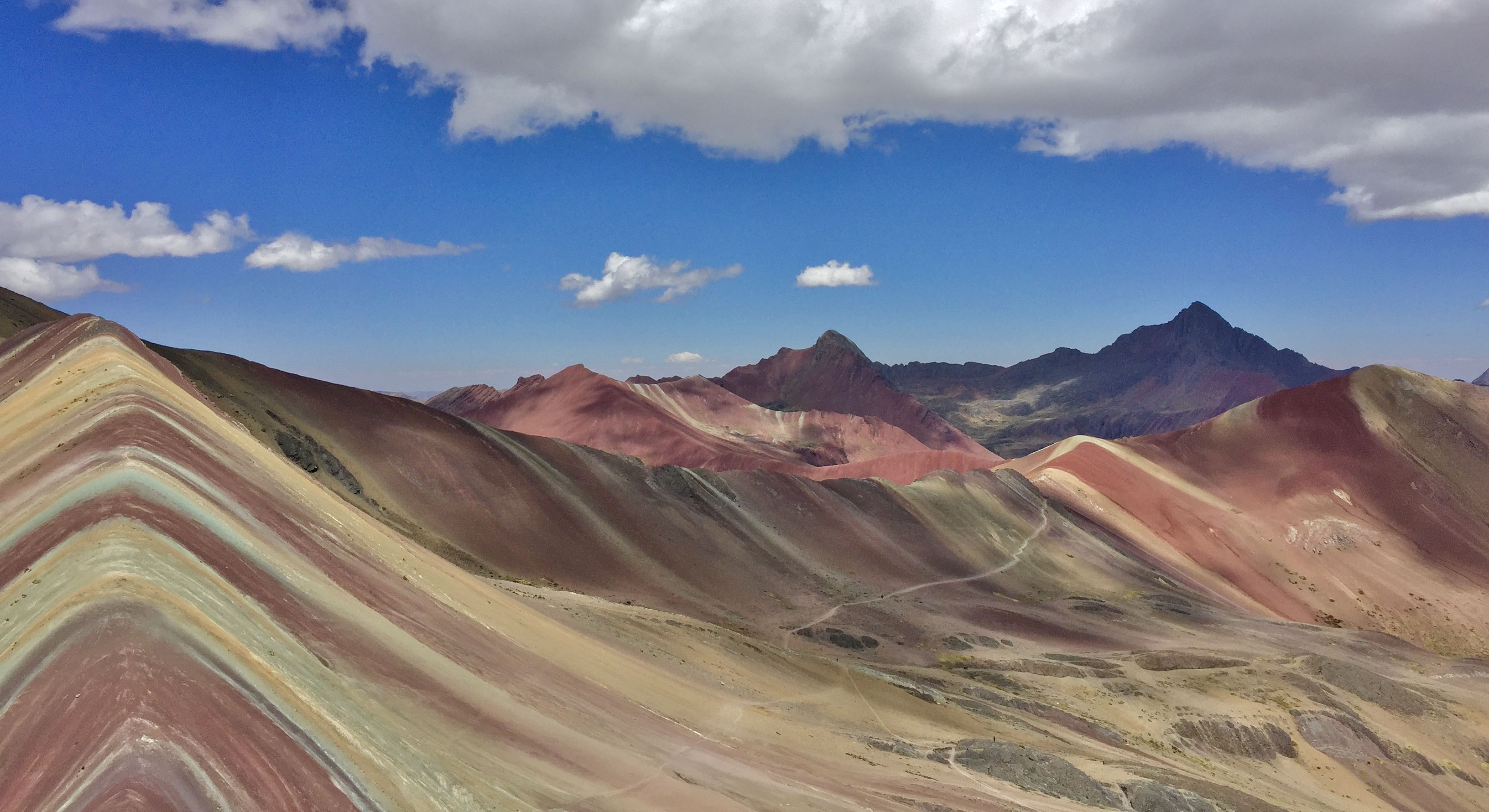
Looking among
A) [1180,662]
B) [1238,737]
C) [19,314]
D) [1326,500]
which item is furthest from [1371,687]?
[19,314]

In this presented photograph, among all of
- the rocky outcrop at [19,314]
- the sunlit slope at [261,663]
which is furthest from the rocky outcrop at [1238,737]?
the rocky outcrop at [19,314]

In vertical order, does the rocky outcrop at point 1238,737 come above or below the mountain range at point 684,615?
below

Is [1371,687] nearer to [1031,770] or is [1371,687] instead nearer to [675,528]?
[1031,770]

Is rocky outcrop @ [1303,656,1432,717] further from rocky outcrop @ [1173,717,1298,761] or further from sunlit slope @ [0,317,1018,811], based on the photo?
sunlit slope @ [0,317,1018,811]

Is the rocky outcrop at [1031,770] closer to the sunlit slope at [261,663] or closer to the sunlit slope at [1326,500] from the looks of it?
the sunlit slope at [261,663]

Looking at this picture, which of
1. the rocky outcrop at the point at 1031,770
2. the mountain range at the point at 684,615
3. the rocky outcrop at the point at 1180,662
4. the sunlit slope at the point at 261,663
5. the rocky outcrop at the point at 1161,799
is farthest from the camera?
the rocky outcrop at the point at 1180,662

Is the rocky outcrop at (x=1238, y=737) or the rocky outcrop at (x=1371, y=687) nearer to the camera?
the rocky outcrop at (x=1238, y=737)

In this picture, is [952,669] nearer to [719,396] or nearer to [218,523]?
[218,523]
